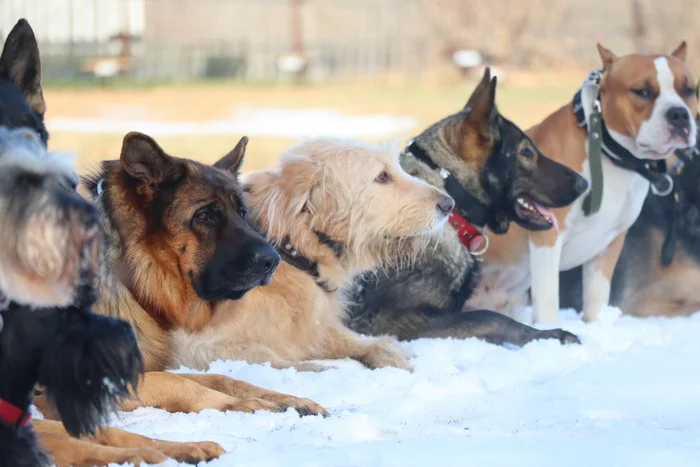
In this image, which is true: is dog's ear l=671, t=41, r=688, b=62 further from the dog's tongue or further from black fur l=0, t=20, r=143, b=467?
black fur l=0, t=20, r=143, b=467

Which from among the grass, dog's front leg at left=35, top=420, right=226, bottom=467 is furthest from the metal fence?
dog's front leg at left=35, top=420, right=226, bottom=467

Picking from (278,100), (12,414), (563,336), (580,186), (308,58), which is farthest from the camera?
(308,58)

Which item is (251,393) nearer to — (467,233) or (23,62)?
(23,62)

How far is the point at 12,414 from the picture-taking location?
2.76 meters

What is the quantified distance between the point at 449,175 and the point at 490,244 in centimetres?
71

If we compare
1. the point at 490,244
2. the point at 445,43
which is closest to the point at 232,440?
the point at 490,244

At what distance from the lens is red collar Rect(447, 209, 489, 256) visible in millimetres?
6113

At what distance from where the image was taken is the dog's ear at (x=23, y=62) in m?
4.51

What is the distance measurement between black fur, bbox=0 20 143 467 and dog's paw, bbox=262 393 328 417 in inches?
48.6

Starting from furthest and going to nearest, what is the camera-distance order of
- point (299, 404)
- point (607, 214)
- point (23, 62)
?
point (607, 214) < point (23, 62) < point (299, 404)

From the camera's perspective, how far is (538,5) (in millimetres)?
32031

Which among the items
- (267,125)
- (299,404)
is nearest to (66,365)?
(299,404)

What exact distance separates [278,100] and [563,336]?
67.9ft

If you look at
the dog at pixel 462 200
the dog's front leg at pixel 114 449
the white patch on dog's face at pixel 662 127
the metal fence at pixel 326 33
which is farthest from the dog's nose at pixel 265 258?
the metal fence at pixel 326 33
